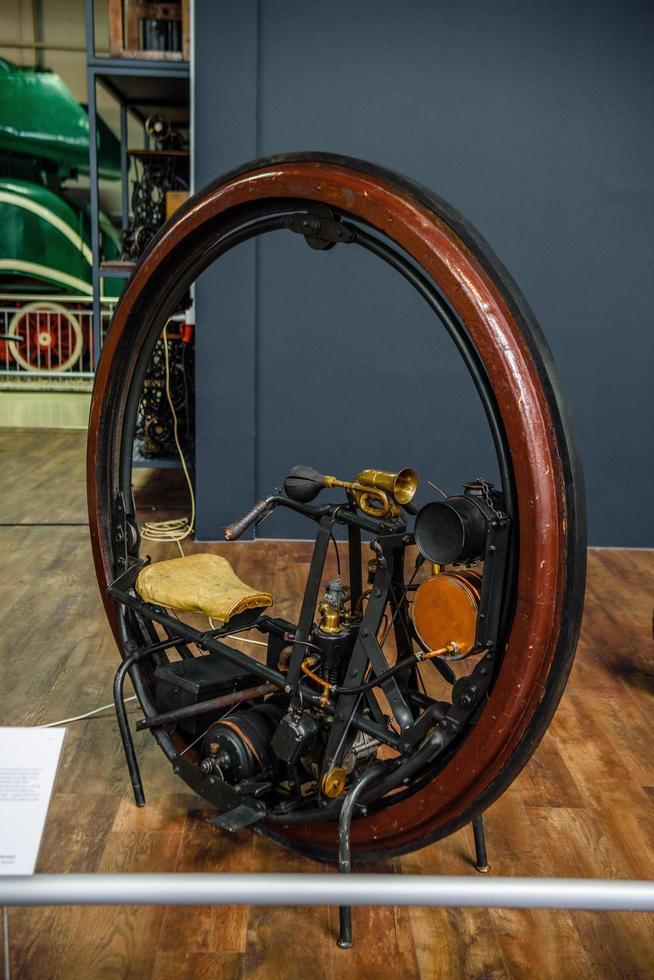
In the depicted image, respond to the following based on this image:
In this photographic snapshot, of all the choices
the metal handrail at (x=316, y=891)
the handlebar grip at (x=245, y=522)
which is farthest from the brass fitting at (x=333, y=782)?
the metal handrail at (x=316, y=891)

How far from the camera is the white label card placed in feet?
3.99

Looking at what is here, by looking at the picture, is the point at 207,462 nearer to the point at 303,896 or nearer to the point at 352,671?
the point at 352,671

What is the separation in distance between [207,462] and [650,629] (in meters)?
2.30

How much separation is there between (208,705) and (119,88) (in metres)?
4.39

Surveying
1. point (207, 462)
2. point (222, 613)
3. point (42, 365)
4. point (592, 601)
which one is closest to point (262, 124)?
point (207, 462)

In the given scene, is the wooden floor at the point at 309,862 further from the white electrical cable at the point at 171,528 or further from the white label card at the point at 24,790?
the white electrical cable at the point at 171,528


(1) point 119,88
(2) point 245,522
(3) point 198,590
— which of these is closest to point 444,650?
(2) point 245,522

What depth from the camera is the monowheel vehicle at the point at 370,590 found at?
5.63 feet

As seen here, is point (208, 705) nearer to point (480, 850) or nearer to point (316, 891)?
point (480, 850)

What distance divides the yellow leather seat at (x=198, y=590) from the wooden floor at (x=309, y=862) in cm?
57

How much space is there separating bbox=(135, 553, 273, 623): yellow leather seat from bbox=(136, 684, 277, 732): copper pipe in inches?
7.5

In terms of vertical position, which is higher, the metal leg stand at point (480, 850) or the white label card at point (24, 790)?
the white label card at point (24, 790)

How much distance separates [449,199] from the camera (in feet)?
15.6

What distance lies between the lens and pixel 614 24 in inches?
180
